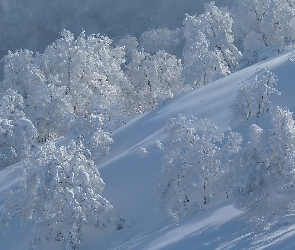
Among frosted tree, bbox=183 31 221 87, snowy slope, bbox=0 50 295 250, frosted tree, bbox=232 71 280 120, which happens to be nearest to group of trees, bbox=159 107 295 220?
snowy slope, bbox=0 50 295 250

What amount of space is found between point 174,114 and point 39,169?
9.78 m

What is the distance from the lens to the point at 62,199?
63.0 ft

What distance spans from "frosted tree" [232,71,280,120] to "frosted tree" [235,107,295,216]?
7332 mm

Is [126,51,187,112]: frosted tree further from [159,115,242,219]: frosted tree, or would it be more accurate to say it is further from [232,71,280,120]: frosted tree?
[159,115,242,219]: frosted tree

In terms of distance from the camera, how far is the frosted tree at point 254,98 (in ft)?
74.2

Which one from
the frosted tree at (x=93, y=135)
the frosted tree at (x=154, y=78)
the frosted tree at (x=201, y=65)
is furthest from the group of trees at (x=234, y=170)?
the frosted tree at (x=154, y=78)

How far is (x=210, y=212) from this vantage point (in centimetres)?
1734

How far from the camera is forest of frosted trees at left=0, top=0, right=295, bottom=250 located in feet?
50.8

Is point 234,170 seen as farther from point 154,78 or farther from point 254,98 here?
point 154,78

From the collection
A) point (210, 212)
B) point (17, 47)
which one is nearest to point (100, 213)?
point (210, 212)

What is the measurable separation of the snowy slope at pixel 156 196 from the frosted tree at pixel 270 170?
0.64m

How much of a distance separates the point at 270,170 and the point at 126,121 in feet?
57.7

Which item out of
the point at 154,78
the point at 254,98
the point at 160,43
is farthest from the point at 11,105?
the point at 160,43

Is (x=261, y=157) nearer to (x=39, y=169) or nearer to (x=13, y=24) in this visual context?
(x=39, y=169)
